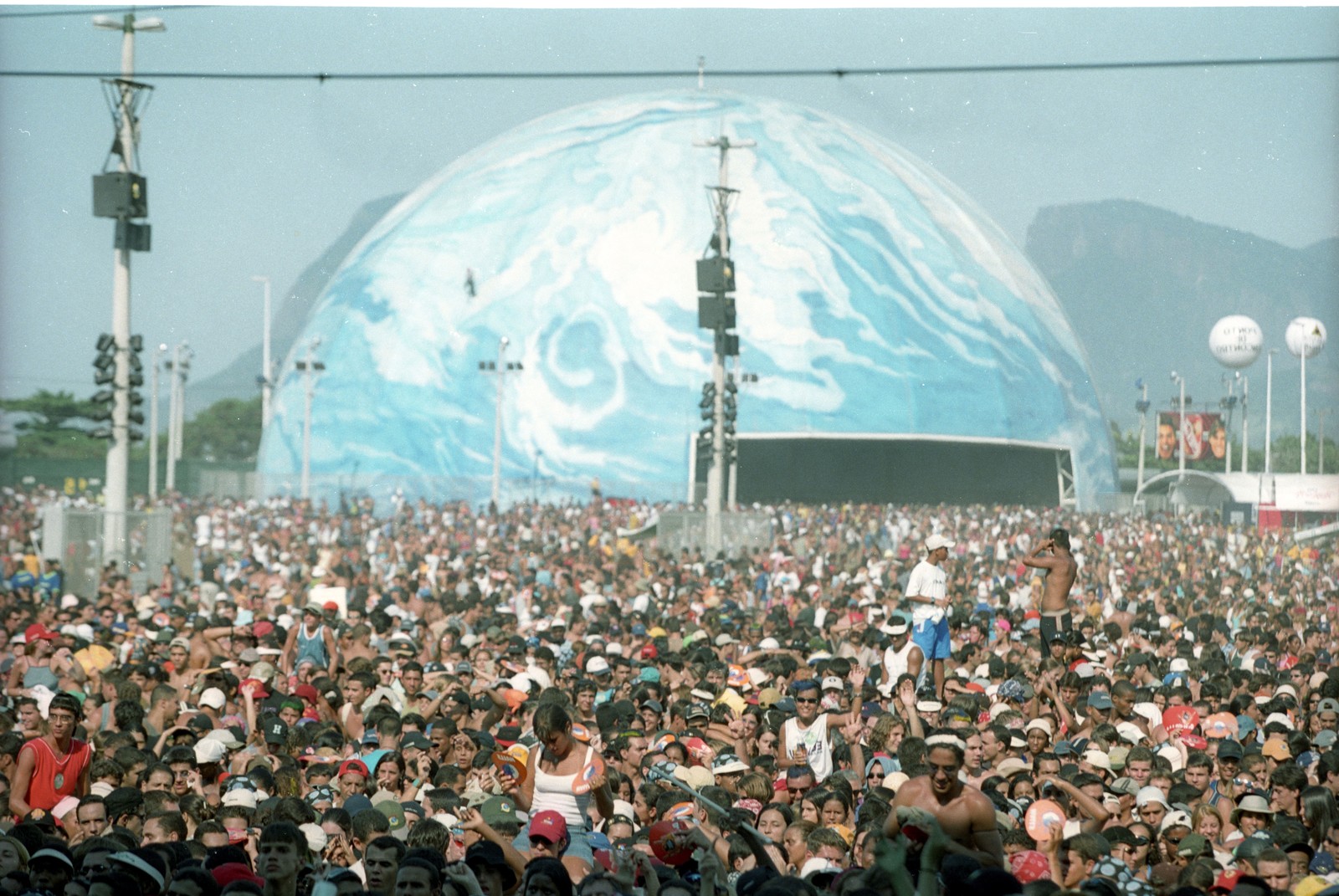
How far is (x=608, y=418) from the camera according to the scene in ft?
185

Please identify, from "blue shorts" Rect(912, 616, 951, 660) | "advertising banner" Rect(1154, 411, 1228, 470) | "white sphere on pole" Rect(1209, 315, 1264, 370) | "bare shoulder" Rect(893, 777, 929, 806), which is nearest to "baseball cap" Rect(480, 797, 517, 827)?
"bare shoulder" Rect(893, 777, 929, 806)

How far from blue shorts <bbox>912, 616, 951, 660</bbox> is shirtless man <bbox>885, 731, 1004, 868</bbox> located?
6499 millimetres

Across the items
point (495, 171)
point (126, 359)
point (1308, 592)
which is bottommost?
point (1308, 592)

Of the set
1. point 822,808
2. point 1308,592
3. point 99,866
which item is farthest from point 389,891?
point 1308,592

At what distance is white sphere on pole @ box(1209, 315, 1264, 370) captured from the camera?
166ft

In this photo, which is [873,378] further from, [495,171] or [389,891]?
[389,891]

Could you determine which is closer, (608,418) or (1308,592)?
(1308,592)

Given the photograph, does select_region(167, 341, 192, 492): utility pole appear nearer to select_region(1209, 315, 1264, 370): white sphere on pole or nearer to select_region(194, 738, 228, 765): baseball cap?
select_region(1209, 315, 1264, 370): white sphere on pole

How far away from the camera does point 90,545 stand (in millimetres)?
25250

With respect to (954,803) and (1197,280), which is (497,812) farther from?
(1197,280)

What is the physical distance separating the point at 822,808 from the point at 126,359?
1914 cm

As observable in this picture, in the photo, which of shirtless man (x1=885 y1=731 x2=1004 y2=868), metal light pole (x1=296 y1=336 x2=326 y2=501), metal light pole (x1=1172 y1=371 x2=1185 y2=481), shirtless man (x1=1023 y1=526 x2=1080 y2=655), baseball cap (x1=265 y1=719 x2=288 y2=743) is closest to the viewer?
shirtless man (x1=885 y1=731 x2=1004 y2=868)

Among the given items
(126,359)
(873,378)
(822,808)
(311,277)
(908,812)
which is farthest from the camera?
(311,277)

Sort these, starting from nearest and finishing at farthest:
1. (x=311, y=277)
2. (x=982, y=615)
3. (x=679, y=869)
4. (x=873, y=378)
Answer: (x=679, y=869) < (x=982, y=615) < (x=873, y=378) < (x=311, y=277)
